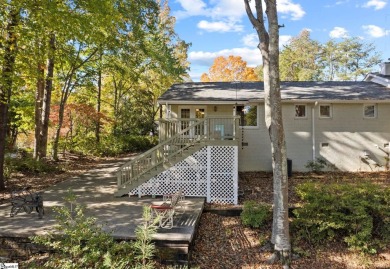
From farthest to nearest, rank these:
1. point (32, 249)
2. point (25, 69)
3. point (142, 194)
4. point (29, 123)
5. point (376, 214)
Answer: point (29, 123)
point (25, 69)
point (142, 194)
point (376, 214)
point (32, 249)

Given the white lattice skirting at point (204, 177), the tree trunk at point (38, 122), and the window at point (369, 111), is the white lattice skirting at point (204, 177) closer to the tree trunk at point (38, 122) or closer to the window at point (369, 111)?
the tree trunk at point (38, 122)

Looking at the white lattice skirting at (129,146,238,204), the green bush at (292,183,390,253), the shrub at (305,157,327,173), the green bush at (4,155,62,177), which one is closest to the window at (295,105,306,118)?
the shrub at (305,157,327,173)

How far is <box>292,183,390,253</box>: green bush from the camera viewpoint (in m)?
6.84

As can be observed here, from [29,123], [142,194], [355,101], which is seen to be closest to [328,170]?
[355,101]

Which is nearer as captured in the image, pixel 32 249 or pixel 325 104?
pixel 32 249

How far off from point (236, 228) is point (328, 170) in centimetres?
863

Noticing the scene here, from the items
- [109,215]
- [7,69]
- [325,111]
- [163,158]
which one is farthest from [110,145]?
[325,111]

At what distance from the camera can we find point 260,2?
24.5 ft

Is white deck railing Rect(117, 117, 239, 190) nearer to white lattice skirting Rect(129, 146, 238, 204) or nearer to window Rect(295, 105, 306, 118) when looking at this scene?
white lattice skirting Rect(129, 146, 238, 204)

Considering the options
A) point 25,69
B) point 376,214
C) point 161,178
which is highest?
point 25,69

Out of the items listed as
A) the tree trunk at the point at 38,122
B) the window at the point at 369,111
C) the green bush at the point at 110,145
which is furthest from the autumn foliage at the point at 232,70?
the tree trunk at the point at 38,122

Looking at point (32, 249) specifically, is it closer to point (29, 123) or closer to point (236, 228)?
point (236, 228)

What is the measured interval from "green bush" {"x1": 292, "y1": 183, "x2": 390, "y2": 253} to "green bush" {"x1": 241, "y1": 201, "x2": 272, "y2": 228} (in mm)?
787

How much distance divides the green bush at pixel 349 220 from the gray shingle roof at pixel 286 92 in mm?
6604
